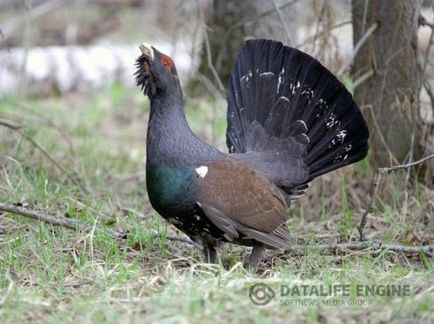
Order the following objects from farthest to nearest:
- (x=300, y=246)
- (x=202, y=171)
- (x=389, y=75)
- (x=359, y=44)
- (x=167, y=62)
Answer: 1. (x=389, y=75)
2. (x=359, y=44)
3. (x=300, y=246)
4. (x=167, y=62)
5. (x=202, y=171)

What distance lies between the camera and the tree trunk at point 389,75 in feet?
21.7

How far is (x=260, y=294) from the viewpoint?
4188 mm

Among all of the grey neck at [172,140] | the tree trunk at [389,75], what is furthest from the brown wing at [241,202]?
the tree trunk at [389,75]

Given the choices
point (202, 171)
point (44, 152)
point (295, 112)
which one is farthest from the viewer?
point (44, 152)

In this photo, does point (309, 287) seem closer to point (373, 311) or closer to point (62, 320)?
point (373, 311)

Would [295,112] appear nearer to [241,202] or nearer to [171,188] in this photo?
[241,202]

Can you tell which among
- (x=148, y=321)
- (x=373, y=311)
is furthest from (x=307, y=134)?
(x=148, y=321)

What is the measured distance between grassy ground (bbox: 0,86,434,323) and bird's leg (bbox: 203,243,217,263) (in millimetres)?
102

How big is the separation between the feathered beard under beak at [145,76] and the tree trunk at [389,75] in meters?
2.12

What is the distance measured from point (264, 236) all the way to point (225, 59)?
4.35 metres

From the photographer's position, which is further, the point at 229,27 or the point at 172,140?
the point at 229,27

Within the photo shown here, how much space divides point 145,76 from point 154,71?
0.08 meters

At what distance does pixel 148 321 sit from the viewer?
3762 mm

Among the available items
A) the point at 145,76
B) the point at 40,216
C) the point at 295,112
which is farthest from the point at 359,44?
the point at 40,216
